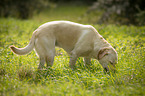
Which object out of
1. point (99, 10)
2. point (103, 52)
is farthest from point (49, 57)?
point (99, 10)

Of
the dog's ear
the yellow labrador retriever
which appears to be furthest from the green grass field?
the dog's ear

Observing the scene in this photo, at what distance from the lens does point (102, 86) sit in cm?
312

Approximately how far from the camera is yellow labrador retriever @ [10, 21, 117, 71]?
3.71 metres

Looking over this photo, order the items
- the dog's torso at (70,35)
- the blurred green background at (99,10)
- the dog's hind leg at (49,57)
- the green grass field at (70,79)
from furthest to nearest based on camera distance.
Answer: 1. the blurred green background at (99,10)
2. the dog's torso at (70,35)
3. the dog's hind leg at (49,57)
4. the green grass field at (70,79)

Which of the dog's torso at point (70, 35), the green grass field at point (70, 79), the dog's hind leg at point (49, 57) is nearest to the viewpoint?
the green grass field at point (70, 79)

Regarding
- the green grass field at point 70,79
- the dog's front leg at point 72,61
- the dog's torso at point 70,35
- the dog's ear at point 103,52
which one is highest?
the dog's torso at point 70,35

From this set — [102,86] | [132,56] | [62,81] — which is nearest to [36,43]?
[62,81]

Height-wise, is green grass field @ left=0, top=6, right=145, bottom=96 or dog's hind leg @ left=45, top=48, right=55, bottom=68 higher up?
dog's hind leg @ left=45, top=48, right=55, bottom=68

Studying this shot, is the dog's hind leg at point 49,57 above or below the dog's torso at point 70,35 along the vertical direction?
below

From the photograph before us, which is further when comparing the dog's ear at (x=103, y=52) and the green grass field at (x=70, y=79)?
the dog's ear at (x=103, y=52)

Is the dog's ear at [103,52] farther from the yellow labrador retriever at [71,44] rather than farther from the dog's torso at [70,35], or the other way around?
the dog's torso at [70,35]

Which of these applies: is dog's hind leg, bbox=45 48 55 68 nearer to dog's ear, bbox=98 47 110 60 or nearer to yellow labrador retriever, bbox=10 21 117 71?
yellow labrador retriever, bbox=10 21 117 71

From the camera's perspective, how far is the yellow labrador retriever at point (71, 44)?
12.2ft

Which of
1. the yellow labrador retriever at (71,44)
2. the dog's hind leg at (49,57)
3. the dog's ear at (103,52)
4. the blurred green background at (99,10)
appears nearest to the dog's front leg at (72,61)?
the yellow labrador retriever at (71,44)
